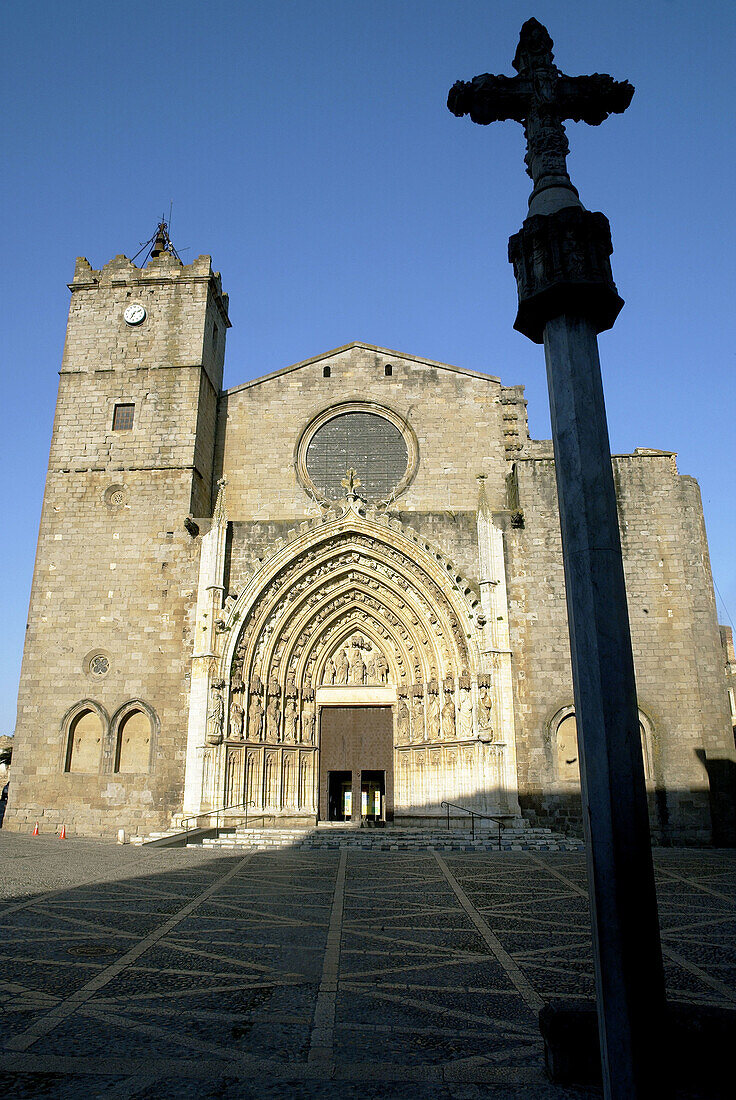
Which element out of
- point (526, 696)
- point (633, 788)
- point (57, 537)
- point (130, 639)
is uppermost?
point (57, 537)

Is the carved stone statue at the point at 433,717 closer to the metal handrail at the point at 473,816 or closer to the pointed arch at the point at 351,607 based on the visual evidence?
the pointed arch at the point at 351,607

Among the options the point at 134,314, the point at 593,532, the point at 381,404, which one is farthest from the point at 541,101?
the point at 134,314

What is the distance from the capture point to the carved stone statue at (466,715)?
15.0m

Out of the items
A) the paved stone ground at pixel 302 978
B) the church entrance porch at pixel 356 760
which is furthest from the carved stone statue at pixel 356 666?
the paved stone ground at pixel 302 978

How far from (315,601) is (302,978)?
12404mm

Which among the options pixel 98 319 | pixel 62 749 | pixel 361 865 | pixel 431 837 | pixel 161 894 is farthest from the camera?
pixel 98 319

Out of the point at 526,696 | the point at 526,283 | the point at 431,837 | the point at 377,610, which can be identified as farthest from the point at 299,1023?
the point at 377,610

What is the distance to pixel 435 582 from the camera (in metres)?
16.1

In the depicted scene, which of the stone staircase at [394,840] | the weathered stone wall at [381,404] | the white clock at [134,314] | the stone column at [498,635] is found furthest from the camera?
the white clock at [134,314]

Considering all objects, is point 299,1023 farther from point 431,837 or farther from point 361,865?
point 431,837

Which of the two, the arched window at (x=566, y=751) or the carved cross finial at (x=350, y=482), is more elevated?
the carved cross finial at (x=350, y=482)

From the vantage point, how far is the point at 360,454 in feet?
60.8

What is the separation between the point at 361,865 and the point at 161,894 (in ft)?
12.0

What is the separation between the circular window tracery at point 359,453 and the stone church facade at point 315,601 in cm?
6
